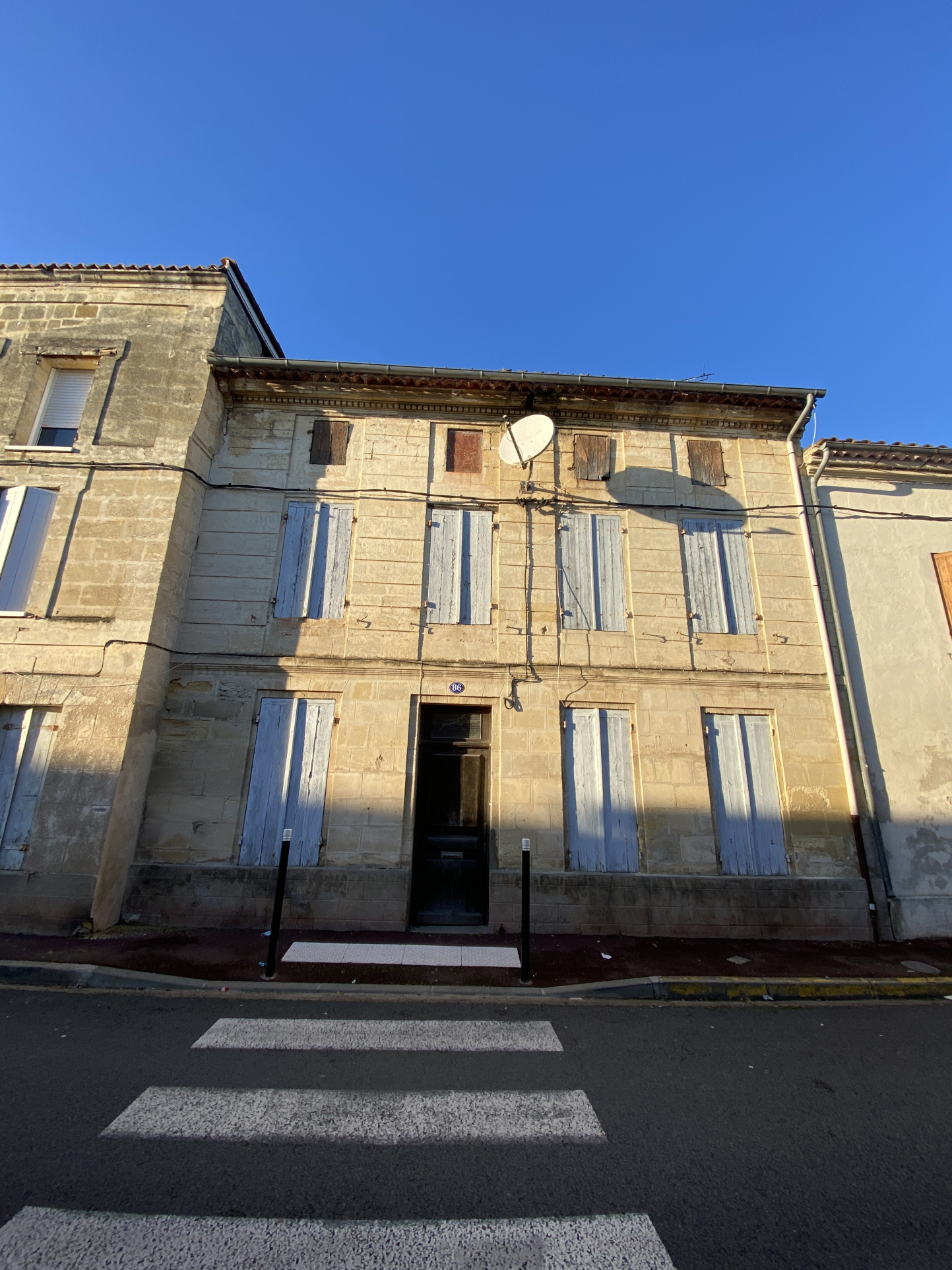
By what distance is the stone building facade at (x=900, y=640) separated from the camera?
711cm

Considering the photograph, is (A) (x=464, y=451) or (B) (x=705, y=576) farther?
(A) (x=464, y=451)

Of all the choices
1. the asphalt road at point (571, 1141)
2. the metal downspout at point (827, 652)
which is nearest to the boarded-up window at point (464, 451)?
the metal downspout at point (827, 652)

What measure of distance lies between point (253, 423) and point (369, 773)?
5766 mm

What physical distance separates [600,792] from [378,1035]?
403cm

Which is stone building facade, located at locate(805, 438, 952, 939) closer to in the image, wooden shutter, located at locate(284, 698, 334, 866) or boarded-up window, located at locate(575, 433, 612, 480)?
boarded-up window, located at locate(575, 433, 612, 480)

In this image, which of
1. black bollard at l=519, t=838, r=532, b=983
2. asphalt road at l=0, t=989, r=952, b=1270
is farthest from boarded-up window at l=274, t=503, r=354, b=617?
asphalt road at l=0, t=989, r=952, b=1270

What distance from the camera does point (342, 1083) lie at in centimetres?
339

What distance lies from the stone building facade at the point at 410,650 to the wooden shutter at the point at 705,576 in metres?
0.04

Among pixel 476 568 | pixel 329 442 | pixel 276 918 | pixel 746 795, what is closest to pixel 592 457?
pixel 476 568

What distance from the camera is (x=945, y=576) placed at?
820 centimetres

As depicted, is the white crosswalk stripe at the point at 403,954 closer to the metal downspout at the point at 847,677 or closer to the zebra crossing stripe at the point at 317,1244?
the zebra crossing stripe at the point at 317,1244

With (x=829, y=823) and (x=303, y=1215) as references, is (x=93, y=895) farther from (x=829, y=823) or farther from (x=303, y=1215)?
(x=829, y=823)

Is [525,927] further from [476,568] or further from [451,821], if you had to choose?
[476,568]

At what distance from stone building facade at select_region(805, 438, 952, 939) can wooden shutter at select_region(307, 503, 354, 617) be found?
728cm
